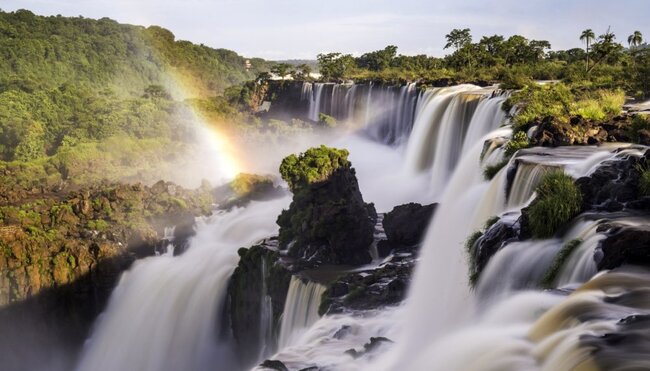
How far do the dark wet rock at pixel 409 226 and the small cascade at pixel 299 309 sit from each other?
500cm

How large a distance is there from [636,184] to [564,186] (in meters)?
1.83

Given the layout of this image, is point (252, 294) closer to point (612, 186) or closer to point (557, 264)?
point (612, 186)

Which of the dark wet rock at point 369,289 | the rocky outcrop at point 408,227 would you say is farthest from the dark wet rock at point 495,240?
the rocky outcrop at point 408,227

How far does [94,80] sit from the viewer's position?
9600cm


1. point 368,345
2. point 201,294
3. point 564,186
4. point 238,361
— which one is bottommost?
point 238,361

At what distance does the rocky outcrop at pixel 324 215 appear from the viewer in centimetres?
2466

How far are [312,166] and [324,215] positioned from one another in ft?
12.6

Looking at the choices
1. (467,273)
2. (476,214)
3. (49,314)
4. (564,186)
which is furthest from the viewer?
(49,314)

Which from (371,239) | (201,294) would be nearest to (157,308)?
(201,294)

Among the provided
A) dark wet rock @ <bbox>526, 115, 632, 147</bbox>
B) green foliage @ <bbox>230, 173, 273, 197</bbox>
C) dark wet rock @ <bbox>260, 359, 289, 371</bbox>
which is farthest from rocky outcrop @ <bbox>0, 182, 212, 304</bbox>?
dark wet rock @ <bbox>526, 115, 632, 147</bbox>

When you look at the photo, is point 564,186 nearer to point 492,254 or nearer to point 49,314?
point 492,254

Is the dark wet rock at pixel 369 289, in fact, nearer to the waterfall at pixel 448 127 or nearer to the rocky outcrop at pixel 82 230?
the waterfall at pixel 448 127

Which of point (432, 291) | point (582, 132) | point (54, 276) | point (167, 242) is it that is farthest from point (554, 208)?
point (167, 242)

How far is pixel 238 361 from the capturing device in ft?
85.0
